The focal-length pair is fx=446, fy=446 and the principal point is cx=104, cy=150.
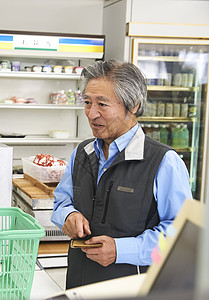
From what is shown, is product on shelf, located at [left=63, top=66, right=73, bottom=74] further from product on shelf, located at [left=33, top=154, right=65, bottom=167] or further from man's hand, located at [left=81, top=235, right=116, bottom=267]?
man's hand, located at [left=81, top=235, right=116, bottom=267]

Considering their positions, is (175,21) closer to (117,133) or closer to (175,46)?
(175,46)

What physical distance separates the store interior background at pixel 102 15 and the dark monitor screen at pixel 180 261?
14.3ft

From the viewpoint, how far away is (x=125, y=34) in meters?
4.91

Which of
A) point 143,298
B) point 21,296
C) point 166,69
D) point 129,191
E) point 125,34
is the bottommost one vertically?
point 21,296

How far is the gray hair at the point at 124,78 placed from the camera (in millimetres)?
1673

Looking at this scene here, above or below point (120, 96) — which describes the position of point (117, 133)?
below

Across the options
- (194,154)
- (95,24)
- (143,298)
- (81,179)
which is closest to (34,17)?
(95,24)

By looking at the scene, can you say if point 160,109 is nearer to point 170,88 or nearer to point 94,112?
point 170,88

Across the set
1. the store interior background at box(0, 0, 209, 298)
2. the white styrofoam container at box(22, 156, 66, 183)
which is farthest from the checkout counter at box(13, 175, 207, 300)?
the store interior background at box(0, 0, 209, 298)

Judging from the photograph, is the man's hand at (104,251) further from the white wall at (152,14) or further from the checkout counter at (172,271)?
the white wall at (152,14)

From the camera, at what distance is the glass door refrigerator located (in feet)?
16.5

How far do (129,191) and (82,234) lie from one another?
9.3 inches

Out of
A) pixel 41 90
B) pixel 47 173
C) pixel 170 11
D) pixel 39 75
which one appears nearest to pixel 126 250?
pixel 47 173

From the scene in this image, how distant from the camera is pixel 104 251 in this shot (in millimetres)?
1561
